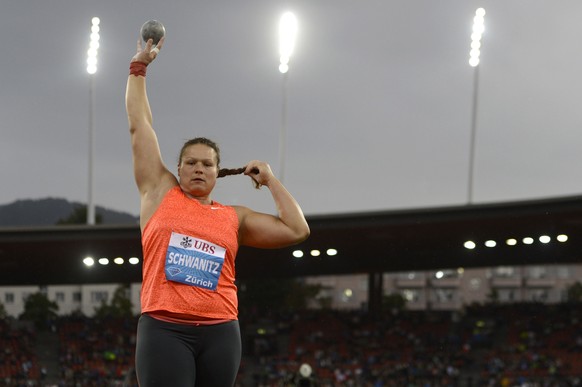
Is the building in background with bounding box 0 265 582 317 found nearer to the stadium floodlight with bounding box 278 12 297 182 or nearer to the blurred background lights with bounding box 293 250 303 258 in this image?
the blurred background lights with bounding box 293 250 303 258

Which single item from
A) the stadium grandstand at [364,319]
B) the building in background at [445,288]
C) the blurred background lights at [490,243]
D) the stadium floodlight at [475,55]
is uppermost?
the stadium floodlight at [475,55]

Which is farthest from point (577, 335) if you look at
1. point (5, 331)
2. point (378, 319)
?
point (5, 331)

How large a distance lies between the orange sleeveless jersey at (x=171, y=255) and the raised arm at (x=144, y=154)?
0.25 feet

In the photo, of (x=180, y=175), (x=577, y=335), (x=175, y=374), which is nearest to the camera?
(x=175, y=374)

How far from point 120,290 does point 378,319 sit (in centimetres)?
6372

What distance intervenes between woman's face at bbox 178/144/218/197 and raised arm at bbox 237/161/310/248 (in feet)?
0.78

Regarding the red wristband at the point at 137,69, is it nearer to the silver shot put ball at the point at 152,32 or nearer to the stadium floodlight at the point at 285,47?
the silver shot put ball at the point at 152,32

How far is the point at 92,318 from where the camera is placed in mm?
38500

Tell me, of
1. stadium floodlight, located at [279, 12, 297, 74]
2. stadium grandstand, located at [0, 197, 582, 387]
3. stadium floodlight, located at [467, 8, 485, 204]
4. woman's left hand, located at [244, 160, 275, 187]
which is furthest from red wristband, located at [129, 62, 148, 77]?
stadium floodlight, located at [279, 12, 297, 74]

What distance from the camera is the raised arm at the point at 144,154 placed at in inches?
156

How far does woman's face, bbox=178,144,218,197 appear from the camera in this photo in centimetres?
388

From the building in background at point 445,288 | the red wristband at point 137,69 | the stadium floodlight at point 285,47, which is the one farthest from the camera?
the building in background at point 445,288

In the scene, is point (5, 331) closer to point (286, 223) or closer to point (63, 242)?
point (63, 242)

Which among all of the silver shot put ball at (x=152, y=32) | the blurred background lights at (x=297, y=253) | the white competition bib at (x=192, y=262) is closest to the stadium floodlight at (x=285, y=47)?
the blurred background lights at (x=297, y=253)
